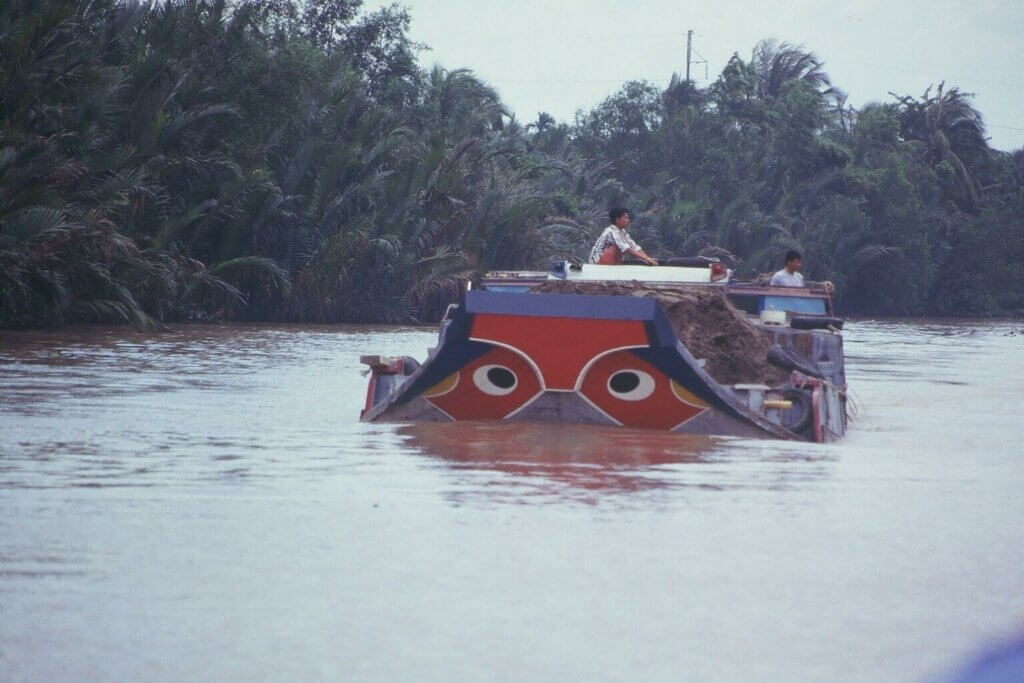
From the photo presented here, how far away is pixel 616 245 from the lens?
41.7 feet

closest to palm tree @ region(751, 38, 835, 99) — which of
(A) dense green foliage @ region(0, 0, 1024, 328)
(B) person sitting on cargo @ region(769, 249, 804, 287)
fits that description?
(A) dense green foliage @ region(0, 0, 1024, 328)

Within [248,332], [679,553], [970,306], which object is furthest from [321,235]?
[970,306]

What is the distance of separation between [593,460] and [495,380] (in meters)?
1.89

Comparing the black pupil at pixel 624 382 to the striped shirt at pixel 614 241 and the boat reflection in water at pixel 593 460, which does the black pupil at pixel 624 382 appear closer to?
the boat reflection in water at pixel 593 460

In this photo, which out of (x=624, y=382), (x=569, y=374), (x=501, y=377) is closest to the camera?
(x=569, y=374)

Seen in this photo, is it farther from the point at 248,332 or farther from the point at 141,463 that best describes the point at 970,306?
the point at 141,463

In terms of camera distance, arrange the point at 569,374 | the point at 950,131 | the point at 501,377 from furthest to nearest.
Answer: the point at 950,131 → the point at 501,377 → the point at 569,374

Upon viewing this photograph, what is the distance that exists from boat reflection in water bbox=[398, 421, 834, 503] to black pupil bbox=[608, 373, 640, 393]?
0.29 metres

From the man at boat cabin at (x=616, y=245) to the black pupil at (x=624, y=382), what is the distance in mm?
2046

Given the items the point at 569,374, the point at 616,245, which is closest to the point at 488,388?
the point at 569,374

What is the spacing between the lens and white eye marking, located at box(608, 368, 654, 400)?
10727 mm

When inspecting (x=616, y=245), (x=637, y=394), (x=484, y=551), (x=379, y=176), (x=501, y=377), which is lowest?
(x=484, y=551)

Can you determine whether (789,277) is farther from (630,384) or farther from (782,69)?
(782,69)

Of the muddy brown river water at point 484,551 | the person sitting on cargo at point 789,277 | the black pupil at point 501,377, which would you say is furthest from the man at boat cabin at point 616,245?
the person sitting on cargo at point 789,277
